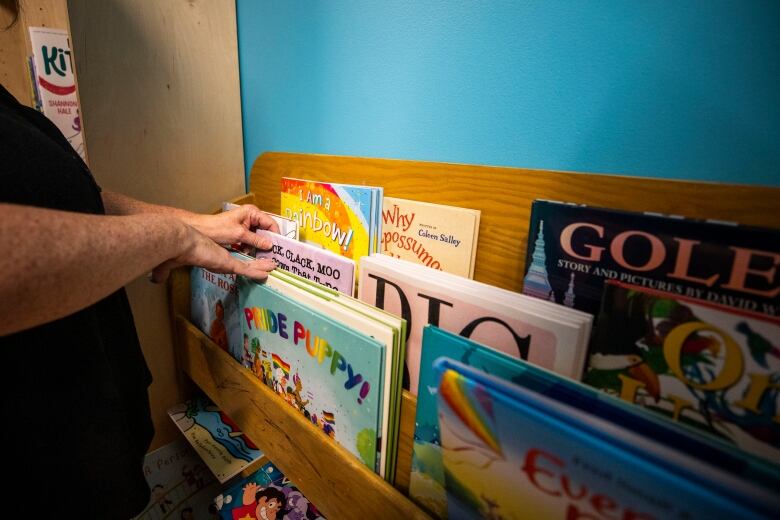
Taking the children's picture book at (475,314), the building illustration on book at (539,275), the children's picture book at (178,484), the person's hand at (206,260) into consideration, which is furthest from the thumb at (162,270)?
the children's picture book at (178,484)

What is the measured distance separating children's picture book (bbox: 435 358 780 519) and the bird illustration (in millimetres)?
128

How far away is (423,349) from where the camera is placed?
19.8 inches

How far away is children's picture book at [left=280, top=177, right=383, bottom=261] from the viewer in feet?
2.48

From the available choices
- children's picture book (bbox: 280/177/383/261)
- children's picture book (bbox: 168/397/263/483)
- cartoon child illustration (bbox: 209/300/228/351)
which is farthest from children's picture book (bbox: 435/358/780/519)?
children's picture book (bbox: 168/397/263/483)

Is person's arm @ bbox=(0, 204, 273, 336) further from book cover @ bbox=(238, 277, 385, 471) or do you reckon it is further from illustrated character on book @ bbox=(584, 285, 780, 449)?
illustrated character on book @ bbox=(584, 285, 780, 449)

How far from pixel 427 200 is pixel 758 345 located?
0.52 metres

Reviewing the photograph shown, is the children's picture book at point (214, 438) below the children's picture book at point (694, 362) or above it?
below

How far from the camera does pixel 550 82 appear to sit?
1.93ft

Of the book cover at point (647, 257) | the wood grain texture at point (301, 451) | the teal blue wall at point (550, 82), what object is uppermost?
the teal blue wall at point (550, 82)

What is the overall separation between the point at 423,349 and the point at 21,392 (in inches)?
23.9

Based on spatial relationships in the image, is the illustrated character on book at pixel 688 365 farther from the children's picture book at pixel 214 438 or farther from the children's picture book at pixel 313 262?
the children's picture book at pixel 214 438

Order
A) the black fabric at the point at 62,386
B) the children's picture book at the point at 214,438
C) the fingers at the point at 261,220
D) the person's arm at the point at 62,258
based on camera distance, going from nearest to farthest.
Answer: the person's arm at the point at 62,258, the black fabric at the point at 62,386, the fingers at the point at 261,220, the children's picture book at the point at 214,438

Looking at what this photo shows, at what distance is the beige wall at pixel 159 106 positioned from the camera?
0.97m

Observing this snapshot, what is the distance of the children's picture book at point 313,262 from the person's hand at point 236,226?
34mm
